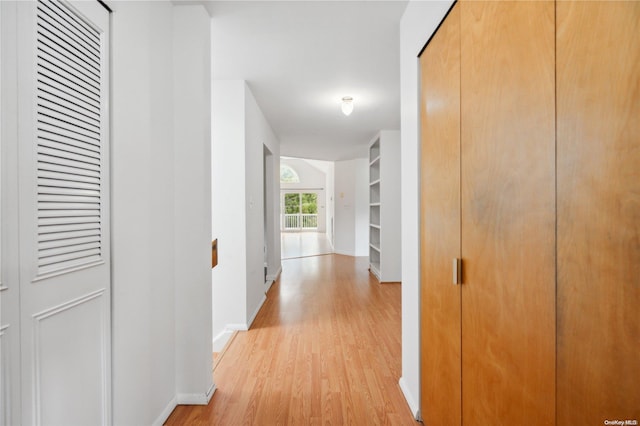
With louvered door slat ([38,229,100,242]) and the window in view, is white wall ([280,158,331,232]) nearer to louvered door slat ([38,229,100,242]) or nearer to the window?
the window

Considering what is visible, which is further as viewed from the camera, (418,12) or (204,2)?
(204,2)

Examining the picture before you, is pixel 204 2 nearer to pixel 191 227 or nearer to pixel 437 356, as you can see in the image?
pixel 191 227

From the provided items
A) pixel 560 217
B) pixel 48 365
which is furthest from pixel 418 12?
pixel 48 365

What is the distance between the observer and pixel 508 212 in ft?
3.41

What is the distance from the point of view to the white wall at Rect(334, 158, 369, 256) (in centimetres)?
845

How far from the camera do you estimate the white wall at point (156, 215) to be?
1.52 m

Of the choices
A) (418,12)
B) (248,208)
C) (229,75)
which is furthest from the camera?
(248,208)

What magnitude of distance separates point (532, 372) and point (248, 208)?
3.07 meters

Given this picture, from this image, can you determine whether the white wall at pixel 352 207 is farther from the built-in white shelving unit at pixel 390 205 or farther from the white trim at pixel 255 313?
the white trim at pixel 255 313

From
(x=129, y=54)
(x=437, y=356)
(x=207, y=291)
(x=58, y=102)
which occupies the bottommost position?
(x=437, y=356)

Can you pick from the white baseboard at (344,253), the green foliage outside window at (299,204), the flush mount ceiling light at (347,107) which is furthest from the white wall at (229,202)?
the green foliage outside window at (299,204)

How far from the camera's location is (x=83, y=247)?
1309 millimetres

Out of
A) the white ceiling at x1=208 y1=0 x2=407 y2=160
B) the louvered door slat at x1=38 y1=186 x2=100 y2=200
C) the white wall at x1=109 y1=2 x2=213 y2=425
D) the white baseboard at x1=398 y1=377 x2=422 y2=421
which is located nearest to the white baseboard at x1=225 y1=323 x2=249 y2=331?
the white wall at x1=109 y1=2 x2=213 y2=425

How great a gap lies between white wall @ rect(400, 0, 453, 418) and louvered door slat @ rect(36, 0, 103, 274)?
1.65 meters
